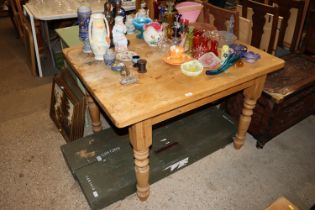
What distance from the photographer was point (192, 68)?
1.39m

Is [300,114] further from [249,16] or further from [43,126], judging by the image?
[43,126]

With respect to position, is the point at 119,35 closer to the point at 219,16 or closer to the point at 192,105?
the point at 192,105

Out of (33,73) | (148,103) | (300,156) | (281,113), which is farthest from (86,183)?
(33,73)

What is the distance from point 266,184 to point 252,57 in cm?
78

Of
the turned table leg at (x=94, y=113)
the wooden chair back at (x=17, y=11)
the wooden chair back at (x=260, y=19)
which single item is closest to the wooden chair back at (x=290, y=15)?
the wooden chair back at (x=260, y=19)

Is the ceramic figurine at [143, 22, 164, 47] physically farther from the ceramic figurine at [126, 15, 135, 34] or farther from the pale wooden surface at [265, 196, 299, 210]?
the pale wooden surface at [265, 196, 299, 210]

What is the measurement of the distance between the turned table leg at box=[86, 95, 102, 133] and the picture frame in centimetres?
5

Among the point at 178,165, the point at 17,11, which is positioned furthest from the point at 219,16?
the point at 17,11

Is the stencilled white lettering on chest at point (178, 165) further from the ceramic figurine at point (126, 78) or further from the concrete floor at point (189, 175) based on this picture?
the ceramic figurine at point (126, 78)

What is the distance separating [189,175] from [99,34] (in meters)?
1.00

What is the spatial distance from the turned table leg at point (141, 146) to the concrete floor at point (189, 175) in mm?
224

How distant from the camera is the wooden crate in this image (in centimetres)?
173

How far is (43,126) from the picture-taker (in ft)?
6.92

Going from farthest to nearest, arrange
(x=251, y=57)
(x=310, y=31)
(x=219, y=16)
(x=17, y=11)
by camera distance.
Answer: (x=17, y=11)
(x=310, y=31)
(x=219, y=16)
(x=251, y=57)
